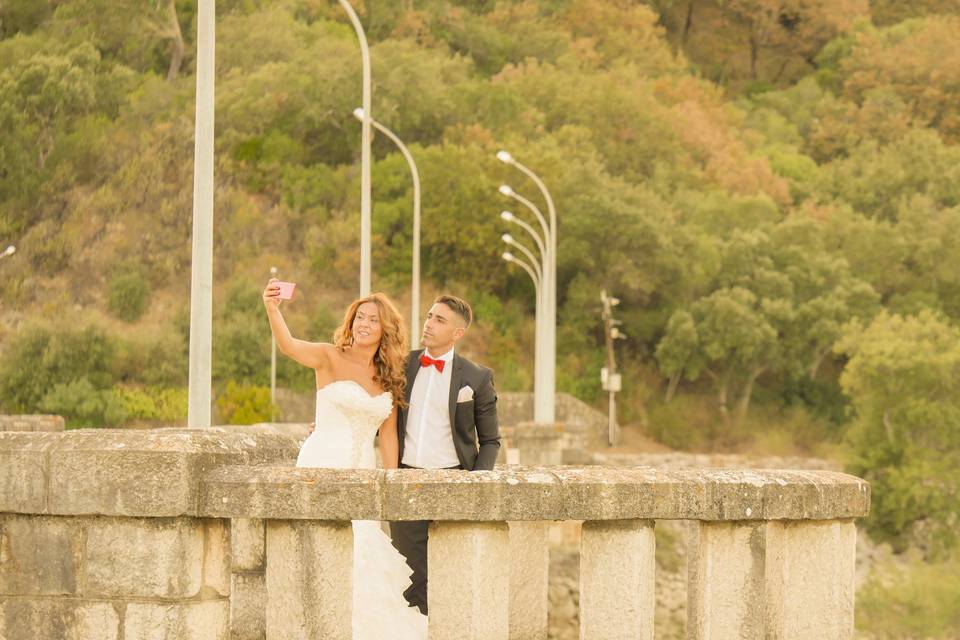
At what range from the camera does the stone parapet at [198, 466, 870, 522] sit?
5.65 m

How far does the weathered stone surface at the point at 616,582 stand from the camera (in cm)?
577

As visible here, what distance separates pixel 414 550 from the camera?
714cm

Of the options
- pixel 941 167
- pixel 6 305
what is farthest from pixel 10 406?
pixel 941 167

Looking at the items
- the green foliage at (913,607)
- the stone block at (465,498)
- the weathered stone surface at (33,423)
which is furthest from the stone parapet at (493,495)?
the green foliage at (913,607)

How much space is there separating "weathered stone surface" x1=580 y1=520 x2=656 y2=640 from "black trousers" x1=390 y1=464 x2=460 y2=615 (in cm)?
133

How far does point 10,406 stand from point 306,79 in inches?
978

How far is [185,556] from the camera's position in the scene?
582 centimetres

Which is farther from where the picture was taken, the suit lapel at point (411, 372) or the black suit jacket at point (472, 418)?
the suit lapel at point (411, 372)

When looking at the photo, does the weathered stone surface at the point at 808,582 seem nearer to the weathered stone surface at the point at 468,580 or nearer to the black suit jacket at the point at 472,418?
the weathered stone surface at the point at 468,580

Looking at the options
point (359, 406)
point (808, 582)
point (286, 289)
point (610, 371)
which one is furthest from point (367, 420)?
point (610, 371)

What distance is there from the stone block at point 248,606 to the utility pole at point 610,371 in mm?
48603

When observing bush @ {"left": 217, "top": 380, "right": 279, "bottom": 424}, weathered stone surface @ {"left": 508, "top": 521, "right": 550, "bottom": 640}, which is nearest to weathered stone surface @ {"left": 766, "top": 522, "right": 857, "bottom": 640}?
weathered stone surface @ {"left": 508, "top": 521, "right": 550, "bottom": 640}

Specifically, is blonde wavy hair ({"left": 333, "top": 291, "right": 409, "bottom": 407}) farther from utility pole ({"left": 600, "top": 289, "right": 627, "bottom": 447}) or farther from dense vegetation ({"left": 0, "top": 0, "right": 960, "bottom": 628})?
utility pole ({"left": 600, "top": 289, "right": 627, "bottom": 447})

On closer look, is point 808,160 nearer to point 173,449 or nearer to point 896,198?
point 896,198
